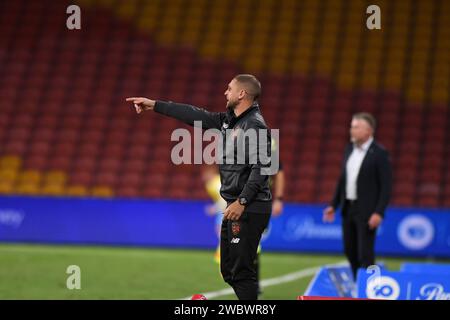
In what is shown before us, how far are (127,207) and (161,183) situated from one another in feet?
8.09

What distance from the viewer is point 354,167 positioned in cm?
940

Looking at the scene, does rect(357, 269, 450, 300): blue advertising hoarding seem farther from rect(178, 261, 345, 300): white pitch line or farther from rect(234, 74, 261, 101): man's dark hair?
rect(178, 261, 345, 300): white pitch line

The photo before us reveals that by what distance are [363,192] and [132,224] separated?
759 cm

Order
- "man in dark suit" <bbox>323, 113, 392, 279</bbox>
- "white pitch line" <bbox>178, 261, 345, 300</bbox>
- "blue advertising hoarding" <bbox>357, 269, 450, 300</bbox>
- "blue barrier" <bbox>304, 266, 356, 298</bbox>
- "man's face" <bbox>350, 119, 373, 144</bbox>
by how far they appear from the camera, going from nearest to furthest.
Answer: "blue advertising hoarding" <bbox>357, 269, 450, 300</bbox> → "blue barrier" <bbox>304, 266, 356, 298</bbox> → "man in dark suit" <bbox>323, 113, 392, 279</bbox> → "man's face" <bbox>350, 119, 373, 144</bbox> → "white pitch line" <bbox>178, 261, 345, 300</bbox>

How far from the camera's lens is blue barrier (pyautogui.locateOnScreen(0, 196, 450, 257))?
15836 millimetres

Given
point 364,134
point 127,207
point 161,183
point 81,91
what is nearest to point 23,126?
point 81,91

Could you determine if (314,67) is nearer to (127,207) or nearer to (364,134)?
(127,207)

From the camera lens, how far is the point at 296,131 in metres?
19.5

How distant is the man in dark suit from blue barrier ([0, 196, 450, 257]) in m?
6.33

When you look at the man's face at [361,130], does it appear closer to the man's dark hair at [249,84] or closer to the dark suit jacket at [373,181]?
the dark suit jacket at [373,181]

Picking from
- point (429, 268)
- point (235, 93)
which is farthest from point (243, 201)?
point (429, 268)

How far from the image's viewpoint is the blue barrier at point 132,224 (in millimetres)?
15836

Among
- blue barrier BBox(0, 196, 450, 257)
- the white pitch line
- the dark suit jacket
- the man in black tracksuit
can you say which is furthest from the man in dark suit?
blue barrier BBox(0, 196, 450, 257)

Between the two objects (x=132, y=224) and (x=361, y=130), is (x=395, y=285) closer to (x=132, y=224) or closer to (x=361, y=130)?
(x=361, y=130)
